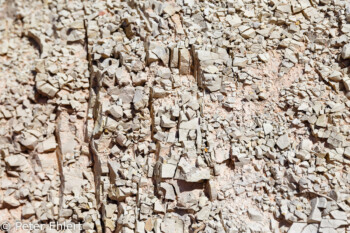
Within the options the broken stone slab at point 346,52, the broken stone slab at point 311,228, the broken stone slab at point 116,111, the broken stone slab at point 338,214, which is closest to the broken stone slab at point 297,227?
the broken stone slab at point 311,228

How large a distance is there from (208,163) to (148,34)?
222cm

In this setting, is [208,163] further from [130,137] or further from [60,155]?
[60,155]

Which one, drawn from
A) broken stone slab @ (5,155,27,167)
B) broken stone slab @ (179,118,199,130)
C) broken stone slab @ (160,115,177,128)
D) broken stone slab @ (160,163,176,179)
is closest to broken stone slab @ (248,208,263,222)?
broken stone slab @ (160,163,176,179)

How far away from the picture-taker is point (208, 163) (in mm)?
4648

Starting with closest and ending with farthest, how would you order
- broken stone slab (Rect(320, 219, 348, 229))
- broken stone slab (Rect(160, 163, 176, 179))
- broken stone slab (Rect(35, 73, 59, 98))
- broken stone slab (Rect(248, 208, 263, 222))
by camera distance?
broken stone slab (Rect(320, 219, 348, 229)) < broken stone slab (Rect(248, 208, 263, 222)) < broken stone slab (Rect(160, 163, 176, 179)) < broken stone slab (Rect(35, 73, 59, 98))

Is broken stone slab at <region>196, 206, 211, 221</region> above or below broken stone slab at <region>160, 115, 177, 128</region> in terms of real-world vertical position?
below

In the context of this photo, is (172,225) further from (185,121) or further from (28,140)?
(28,140)

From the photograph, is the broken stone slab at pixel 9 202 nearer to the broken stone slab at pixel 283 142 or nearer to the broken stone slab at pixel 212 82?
the broken stone slab at pixel 212 82

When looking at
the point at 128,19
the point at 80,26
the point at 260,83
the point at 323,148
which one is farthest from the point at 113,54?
the point at 323,148

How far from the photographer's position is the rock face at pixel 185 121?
4.46 metres

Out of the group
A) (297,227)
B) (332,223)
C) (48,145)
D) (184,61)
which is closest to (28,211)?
(48,145)

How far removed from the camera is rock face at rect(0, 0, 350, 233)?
14.6 ft

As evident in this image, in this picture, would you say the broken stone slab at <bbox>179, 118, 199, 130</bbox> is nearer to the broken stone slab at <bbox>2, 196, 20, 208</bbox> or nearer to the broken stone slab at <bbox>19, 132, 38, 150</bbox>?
the broken stone slab at <bbox>19, 132, 38, 150</bbox>

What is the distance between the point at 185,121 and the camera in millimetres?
4852
